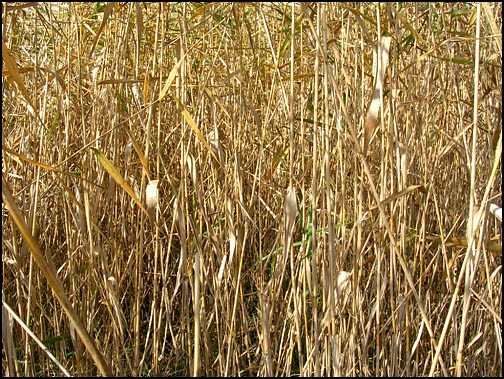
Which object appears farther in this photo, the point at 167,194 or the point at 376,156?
the point at 167,194

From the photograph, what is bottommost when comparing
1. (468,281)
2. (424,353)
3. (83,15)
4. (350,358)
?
(424,353)

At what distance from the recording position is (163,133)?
4.35 feet

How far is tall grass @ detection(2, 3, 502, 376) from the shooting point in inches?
34.0

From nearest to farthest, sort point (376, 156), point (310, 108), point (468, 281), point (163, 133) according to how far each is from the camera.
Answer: point (468, 281) < point (376, 156) < point (310, 108) < point (163, 133)

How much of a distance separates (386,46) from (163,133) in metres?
0.68

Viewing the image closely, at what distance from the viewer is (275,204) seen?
137cm

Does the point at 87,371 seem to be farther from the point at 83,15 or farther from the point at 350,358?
the point at 83,15

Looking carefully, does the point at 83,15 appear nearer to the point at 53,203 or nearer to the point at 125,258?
the point at 53,203

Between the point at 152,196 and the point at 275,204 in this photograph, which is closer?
the point at 152,196

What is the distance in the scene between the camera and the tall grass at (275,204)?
863mm

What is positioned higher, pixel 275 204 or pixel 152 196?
pixel 152 196

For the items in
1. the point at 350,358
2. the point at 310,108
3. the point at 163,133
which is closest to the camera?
the point at 350,358

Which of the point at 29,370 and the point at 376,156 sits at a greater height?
the point at 376,156

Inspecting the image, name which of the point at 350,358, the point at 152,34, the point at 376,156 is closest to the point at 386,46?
the point at 376,156
